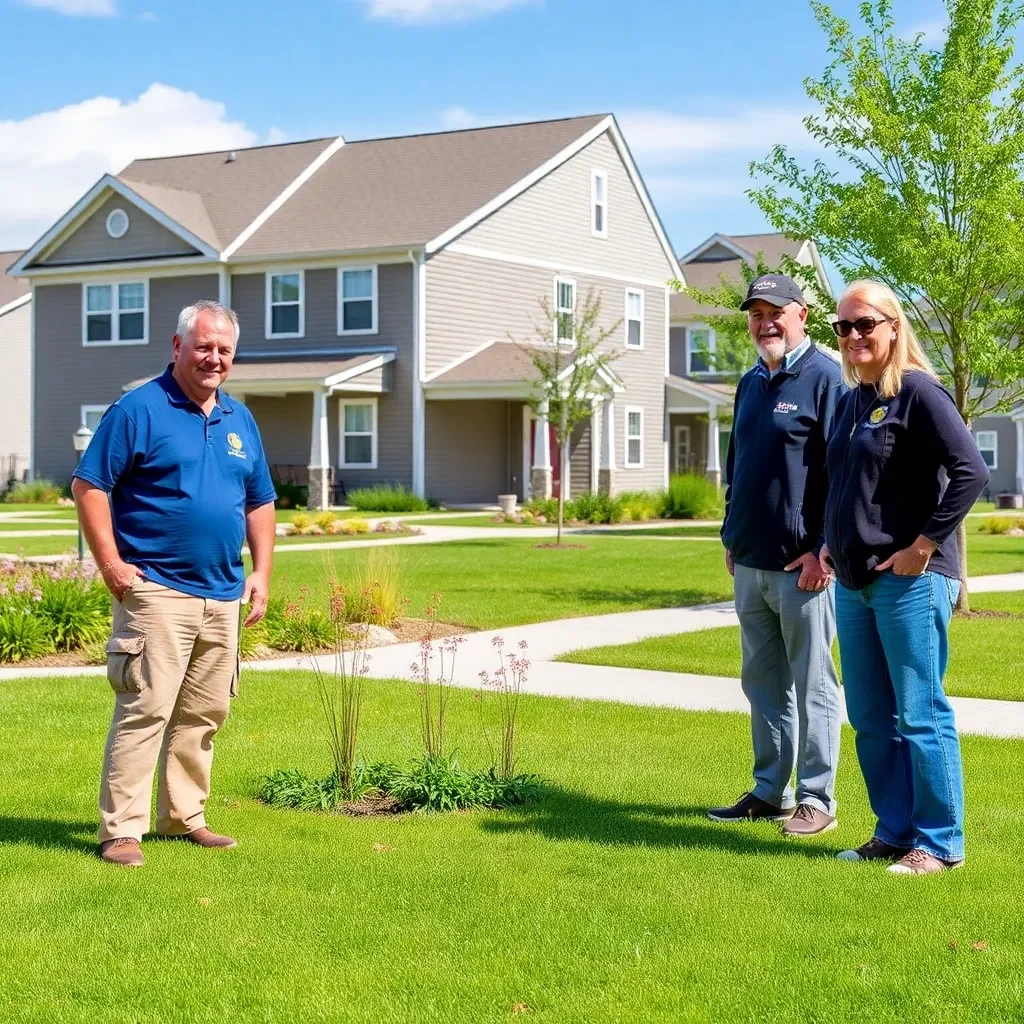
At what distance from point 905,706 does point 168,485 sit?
2.97 meters

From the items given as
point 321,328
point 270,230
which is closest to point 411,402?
point 321,328

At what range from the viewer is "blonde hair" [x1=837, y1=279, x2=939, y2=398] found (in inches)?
225

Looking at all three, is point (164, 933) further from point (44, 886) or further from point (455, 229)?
point (455, 229)

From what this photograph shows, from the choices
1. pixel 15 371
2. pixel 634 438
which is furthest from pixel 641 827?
pixel 15 371

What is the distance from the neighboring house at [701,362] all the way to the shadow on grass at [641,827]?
33101 millimetres

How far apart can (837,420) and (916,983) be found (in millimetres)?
2416

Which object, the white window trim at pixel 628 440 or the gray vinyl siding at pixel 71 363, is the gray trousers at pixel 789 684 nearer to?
the gray vinyl siding at pixel 71 363

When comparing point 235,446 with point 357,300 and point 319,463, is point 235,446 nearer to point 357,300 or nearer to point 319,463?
point 319,463

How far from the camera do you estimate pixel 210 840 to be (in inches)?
246

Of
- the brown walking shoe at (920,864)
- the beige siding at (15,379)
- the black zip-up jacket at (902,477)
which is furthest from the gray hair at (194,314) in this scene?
the beige siding at (15,379)

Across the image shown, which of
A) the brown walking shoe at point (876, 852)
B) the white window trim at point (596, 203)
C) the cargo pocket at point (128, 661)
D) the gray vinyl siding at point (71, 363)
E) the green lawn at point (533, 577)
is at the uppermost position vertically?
the white window trim at point (596, 203)

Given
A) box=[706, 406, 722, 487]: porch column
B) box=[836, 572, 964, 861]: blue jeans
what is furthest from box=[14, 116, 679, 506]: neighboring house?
box=[836, 572, 964, 861]: blue jeans

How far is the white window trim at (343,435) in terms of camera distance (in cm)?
3459

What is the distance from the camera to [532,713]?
9.29 meters
